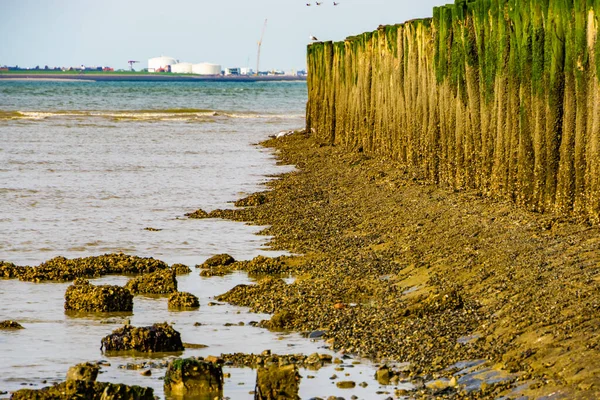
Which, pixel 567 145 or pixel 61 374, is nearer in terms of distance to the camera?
pixel 61 374

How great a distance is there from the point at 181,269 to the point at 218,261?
433 millimetres

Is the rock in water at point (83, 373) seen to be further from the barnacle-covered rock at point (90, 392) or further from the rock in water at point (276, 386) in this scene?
the rock in water at point (276, 386)

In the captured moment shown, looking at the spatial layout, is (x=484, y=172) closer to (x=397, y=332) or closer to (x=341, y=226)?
(x=341, y=226)

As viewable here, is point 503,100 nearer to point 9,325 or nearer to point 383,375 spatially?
point 383,375

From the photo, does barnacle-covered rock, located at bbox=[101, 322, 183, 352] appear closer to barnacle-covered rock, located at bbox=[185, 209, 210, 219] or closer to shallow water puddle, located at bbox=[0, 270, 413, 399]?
shallow water puddle, located at bbox=[0, 270, 413, 399]

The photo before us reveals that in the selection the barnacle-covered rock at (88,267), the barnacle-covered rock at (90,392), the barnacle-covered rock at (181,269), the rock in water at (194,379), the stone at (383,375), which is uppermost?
the barnacle-covered rock at (90,392)

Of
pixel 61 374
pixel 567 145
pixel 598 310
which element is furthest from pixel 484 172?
pixel 61 374

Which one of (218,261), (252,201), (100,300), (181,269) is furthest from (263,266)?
(252,201)

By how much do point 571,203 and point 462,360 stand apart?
3.28 metres

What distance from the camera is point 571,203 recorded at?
9312 millimetres

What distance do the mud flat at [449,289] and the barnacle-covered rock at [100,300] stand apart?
100cm

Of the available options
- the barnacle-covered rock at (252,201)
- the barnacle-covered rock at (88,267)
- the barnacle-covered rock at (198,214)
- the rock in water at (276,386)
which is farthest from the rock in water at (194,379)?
the barnacle-covered rock at (252,201)

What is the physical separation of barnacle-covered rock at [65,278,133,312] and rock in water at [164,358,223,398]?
2.57m

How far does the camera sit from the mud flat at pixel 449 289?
20.2 feet
